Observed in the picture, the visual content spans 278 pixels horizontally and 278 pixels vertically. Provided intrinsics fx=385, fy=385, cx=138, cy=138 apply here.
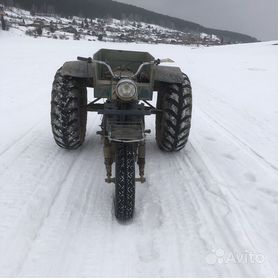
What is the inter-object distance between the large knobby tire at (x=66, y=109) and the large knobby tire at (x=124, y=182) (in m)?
1.66

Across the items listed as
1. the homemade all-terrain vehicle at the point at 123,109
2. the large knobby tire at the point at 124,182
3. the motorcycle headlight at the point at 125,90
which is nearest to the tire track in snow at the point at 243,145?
the homemade all-terrain vehicle at the point at 123,109

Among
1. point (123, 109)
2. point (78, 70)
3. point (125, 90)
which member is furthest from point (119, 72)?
point (125, 90)

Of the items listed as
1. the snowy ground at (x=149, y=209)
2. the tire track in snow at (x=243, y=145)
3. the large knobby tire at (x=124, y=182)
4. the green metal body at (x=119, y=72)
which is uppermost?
the green metal body at (x=119, y=72)

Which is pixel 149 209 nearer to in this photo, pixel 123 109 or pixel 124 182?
pixel 124 182

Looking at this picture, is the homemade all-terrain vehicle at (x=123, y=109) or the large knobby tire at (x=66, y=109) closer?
the homemade all-terrain vehicle at (x=123, y=109)

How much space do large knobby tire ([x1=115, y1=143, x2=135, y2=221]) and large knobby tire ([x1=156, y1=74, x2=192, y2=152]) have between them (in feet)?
5.33

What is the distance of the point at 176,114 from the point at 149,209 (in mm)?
1674

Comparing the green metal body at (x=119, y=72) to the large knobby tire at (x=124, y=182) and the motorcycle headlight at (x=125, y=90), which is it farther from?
the large knobby tire at (x=124, y=182)

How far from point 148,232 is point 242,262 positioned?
3.10 ft

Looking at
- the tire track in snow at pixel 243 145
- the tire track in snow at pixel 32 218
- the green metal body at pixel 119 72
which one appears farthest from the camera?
the tire track in snow at pixel 243 145

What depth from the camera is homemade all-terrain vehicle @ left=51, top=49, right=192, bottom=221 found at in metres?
3.97

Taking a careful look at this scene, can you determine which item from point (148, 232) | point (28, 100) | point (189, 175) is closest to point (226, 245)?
point (148, 232)

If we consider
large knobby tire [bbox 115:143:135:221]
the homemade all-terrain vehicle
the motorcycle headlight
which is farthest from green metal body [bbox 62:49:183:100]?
large knobby tire [bbox 115:143:135:221]

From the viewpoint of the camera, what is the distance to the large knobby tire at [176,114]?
17.8 feet
